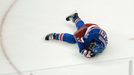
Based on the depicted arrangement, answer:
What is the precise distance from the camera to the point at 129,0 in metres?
2.13

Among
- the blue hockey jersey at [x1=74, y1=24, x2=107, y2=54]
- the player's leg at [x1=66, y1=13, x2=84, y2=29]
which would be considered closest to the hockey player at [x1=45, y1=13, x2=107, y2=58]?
the blue hockey jersey at [x1=74, y1=24, x2=107, y2=54]

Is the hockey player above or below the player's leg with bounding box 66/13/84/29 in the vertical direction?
below

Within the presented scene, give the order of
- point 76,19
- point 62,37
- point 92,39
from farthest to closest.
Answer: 1. point 76,19
2. point 62,37
3. point 92,39

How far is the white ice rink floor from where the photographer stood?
157 cm

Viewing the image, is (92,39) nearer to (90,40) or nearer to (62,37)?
(90,40)

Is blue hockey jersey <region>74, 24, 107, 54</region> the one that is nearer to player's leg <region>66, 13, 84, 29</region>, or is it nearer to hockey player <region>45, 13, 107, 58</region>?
hockey player <region>45, 13, 107, 58</region>

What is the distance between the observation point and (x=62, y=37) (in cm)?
174

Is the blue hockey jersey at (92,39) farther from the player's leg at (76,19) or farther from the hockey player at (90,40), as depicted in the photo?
the player's leg at (76,19)

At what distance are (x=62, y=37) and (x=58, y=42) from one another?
46 millimetres

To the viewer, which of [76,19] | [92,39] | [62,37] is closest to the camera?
[92,39]

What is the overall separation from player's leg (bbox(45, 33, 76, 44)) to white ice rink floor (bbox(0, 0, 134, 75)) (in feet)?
0.08

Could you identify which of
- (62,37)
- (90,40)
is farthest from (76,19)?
(90,40)

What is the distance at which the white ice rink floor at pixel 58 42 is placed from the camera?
5.16ft

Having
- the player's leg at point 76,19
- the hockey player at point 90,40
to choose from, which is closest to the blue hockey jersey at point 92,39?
the hockey player at point 90,40
